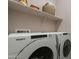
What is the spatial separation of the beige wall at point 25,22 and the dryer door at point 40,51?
0.59 metres

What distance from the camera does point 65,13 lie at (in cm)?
254

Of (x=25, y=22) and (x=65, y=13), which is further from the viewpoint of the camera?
(x=65, y=13)

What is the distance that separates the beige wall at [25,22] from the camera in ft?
4.82

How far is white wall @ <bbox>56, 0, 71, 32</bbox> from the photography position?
98.0 inches

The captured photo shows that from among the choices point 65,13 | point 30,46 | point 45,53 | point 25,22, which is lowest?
point 45,53

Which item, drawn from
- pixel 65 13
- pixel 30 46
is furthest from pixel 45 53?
pixel 65 13

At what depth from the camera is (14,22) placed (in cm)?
151

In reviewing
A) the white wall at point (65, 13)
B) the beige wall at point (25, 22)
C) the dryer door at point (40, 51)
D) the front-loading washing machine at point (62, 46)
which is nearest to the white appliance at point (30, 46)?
the dryer door at point (40, 51)

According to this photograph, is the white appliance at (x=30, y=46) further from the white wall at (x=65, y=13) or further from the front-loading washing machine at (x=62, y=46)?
the white wall at (x=65, y=13)

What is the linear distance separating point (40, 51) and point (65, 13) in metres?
1.68

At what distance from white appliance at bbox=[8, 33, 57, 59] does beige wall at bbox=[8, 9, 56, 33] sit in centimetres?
56

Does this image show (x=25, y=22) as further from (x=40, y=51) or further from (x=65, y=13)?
(x=65, y=13)
